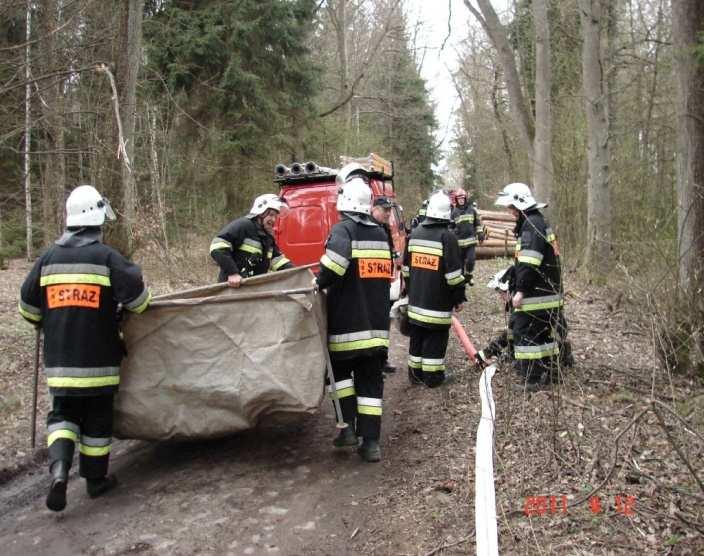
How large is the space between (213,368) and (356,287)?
1.24 meters

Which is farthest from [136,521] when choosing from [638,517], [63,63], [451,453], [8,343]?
[63,63]

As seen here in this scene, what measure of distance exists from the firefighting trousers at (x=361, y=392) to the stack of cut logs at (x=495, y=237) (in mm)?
13324

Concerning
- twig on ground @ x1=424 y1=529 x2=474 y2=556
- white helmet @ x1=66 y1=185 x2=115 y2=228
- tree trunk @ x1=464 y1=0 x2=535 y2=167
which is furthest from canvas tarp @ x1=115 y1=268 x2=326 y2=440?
tree trunk @ x1=464 y1=0 x2=535 y2=167

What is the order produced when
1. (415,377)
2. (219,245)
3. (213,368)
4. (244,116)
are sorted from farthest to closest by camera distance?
(244,116) < (415,377) < (219,245) < (213,368)

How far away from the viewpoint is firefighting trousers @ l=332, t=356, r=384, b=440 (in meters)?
4.80

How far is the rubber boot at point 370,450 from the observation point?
4.69 meters

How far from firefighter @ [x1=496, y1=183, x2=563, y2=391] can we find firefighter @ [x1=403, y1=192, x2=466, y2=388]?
24.0 inches

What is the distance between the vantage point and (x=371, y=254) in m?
4.95

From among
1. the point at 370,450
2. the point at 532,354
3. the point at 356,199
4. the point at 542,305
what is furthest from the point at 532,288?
the point at 370,450

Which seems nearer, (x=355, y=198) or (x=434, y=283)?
(x=355, y=198)

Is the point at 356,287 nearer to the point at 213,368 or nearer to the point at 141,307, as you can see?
the point at 213,368

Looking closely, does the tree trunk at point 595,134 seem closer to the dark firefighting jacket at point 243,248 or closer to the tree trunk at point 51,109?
the dark firefighting jacket at point 243,248

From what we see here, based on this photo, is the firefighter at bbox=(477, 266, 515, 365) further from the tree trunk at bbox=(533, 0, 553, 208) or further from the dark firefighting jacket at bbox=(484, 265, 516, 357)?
the tree trunk at bbox=(533, 0, 553, 208)

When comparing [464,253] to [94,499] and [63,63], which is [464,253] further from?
[94,499]
